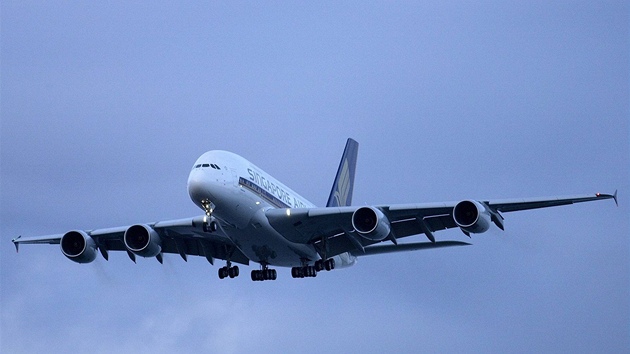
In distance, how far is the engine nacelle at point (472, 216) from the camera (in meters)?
46.2

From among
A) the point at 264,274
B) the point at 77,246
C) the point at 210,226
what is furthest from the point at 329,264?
the point at 77,246

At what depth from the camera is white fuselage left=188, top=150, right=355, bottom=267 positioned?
4625cm

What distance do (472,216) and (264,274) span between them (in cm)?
1391

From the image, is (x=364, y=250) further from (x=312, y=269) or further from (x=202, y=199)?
(x=202, y=199)

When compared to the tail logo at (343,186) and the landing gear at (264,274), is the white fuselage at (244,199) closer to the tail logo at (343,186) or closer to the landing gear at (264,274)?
the landing gear at (264,274)

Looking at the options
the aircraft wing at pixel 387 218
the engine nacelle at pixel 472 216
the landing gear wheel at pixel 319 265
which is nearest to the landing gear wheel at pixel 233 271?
the landing gear wheel at pixel 319 265

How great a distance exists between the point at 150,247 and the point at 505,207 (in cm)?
1674

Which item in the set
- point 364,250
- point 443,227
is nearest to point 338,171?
point 364,250

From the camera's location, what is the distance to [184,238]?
54.0 meters

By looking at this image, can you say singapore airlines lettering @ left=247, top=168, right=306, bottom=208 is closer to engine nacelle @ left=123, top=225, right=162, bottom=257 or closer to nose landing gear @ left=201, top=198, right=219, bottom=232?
nose landing gear @ left=201, top=198, right=219, bottom=232

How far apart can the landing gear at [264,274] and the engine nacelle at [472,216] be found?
13141 millimetres

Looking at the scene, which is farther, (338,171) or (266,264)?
(338,171)

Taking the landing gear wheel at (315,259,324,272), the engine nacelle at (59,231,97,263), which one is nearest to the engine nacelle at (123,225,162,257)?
the engine nacelle at (59,231,97,263)

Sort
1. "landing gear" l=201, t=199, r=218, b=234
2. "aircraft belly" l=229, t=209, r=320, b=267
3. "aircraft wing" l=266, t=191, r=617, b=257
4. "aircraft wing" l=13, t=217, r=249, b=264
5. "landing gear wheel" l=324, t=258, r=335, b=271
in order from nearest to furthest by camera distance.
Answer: "landing gear" l=201, t=199, r=218, b=234 → "aircraft wing" l=266, t=191, r=617, b=257 → "aircraft belly" l=229, t=209, r=320, b=267 → "aircraft wing" l=13, t=217, r=249, b=264 → "landing gear wheel" l=324, t=258, r=335, b=271
